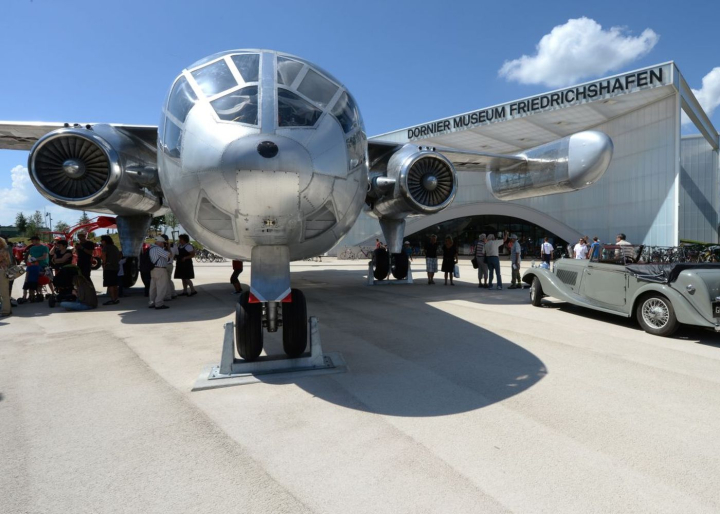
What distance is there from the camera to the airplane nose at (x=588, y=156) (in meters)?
8.25

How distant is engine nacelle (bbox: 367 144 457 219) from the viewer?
28.4 feet

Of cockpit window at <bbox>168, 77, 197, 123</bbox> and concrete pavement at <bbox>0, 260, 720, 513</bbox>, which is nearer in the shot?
concrete pavement at <bbox>0, 260, 720, 513</bbox>

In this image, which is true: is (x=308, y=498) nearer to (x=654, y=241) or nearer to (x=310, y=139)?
(x=310, y=139)

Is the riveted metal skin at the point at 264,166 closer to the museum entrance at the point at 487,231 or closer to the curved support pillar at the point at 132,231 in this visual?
the curved support pillar at the point at 132,231

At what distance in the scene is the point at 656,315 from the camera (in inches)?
232

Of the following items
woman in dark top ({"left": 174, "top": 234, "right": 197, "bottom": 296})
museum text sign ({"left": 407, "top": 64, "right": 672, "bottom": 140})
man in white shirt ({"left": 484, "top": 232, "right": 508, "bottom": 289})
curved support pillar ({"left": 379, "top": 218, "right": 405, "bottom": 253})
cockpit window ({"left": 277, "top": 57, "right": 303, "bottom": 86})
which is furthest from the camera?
museum text sign ({"left": 407, "top": 64, "right": 672, "bottom": 140})

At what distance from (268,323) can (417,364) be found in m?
1.70

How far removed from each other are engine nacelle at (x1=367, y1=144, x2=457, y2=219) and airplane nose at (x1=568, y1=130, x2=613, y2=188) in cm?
259

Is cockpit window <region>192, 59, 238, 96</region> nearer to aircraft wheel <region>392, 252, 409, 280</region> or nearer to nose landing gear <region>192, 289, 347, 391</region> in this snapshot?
nose landing gear <region>192, 289, 347, 391</region>

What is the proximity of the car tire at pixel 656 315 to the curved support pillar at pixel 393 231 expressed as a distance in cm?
590

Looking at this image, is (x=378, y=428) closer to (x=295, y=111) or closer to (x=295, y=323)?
(x=295, y=323)

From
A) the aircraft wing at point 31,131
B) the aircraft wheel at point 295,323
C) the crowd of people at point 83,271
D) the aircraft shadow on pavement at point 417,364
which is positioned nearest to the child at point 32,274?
the crowd of people at point 83,271

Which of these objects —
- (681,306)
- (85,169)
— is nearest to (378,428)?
(681,306)

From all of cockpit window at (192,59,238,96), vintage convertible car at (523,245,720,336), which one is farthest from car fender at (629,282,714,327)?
cockpit window at (192,59,238,96)
